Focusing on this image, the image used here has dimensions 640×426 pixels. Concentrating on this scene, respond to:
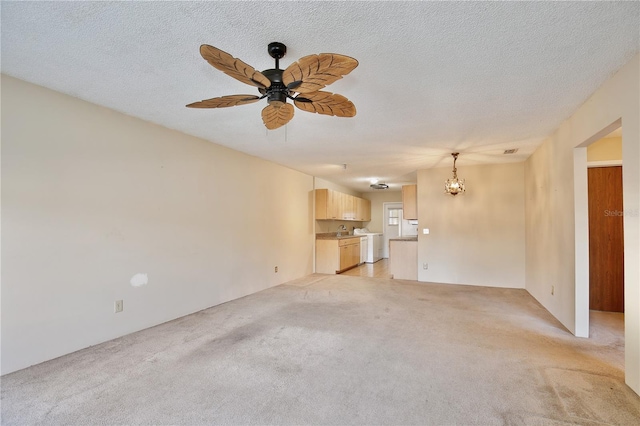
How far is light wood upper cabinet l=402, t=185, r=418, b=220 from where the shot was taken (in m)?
Result: 6.83

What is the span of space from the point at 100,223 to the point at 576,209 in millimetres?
4810

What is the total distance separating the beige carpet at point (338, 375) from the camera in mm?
1890

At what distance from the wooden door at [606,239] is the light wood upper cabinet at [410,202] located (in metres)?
3.07

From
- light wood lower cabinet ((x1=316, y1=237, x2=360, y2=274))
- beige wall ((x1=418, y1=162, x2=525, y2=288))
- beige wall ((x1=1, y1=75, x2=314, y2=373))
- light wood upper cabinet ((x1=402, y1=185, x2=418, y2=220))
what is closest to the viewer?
beige wall ((x1=1, y1=75, x2=314, y2=373))

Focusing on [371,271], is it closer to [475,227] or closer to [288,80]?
[475,227]

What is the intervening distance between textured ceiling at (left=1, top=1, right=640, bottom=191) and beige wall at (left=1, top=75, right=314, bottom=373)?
304mm

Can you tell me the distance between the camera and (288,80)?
5.88 ft

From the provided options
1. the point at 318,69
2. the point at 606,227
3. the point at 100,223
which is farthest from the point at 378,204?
the point at 318,69

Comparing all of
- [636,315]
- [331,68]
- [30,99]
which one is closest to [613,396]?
[636,315]

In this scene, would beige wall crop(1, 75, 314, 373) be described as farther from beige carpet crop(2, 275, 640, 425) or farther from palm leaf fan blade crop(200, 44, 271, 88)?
palm leaf fan blade crop(200, 44, 271, 88)

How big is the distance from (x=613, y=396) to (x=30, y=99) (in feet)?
16.3

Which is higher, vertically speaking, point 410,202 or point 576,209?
point 410,202

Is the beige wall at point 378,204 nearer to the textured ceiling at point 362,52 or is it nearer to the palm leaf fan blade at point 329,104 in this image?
the textured ceiling at point 362,52

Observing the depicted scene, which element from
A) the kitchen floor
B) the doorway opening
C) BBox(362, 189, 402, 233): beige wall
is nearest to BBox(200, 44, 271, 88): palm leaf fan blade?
the doorway opening
